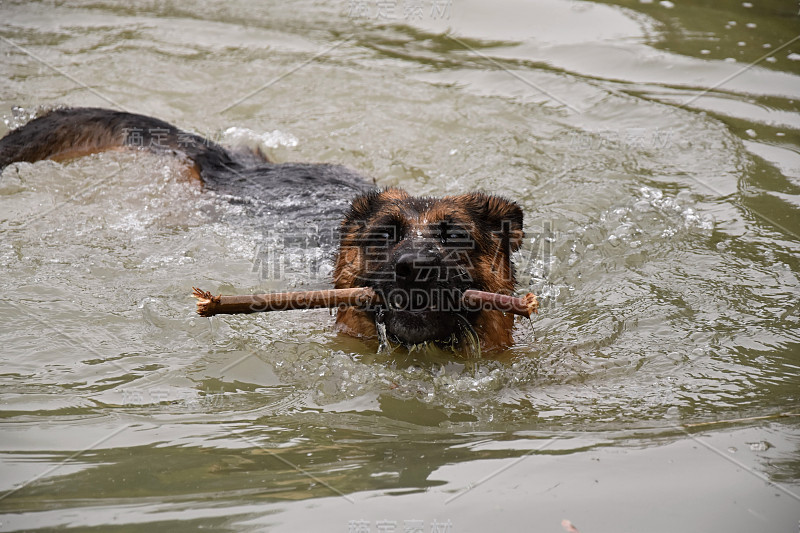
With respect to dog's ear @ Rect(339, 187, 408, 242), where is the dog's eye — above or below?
below

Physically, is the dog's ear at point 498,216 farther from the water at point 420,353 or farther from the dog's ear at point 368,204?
the water at point 420,353

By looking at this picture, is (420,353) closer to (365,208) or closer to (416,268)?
(416,268)

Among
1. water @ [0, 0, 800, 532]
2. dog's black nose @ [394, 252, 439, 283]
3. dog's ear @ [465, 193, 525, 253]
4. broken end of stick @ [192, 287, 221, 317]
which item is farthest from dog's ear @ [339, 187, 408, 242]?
broken end of stick @ [192, 287, 221, 317]

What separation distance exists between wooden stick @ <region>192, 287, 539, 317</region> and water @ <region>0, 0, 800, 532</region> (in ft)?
1.72

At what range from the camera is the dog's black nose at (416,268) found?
3947 millimetres

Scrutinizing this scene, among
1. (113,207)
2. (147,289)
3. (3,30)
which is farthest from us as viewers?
(3,30)

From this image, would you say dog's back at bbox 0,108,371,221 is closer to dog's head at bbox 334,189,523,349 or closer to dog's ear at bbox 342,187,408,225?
dog's ear at bbox 342,187,408,225

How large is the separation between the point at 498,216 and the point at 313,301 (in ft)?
5.41

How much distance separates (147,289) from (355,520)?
307 cm

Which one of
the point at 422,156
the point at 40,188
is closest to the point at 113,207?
the point at 40,188

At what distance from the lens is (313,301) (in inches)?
152

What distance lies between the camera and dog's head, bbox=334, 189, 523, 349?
411cm

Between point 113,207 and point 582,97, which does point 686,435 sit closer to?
point 113,207

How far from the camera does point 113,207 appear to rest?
6336 millimetres
